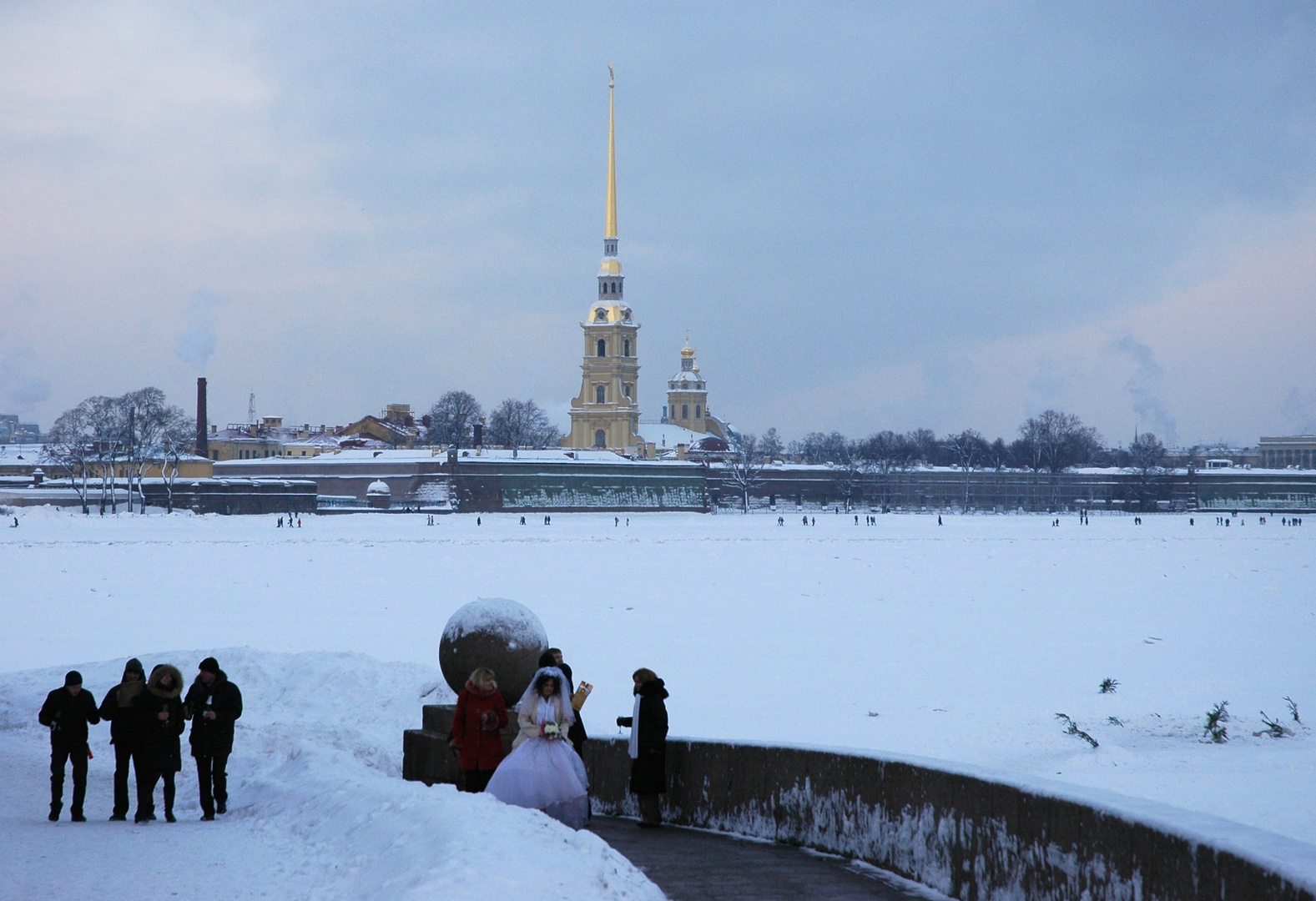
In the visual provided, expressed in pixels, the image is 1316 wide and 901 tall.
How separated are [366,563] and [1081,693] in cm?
2271

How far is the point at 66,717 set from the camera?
8469mm

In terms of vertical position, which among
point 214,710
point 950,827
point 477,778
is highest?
point 214,710

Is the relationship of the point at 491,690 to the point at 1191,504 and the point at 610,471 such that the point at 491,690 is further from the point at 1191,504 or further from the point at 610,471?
the point at 1191,504

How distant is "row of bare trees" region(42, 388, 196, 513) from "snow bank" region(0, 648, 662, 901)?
239 ft

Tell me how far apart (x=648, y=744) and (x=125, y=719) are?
3123mm

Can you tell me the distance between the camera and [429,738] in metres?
9.12

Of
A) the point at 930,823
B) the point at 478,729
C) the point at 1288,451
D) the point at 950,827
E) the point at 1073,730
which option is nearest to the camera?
the point at 950,827

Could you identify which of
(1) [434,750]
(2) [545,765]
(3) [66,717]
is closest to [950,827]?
(2) [545,765]

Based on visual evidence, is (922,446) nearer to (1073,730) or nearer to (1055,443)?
(1055,443)

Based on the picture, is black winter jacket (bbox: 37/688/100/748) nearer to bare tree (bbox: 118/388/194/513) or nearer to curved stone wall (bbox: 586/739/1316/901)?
curved stone wall (bbox: 586/739/1316/901)

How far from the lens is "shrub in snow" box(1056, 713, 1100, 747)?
11.2 meters

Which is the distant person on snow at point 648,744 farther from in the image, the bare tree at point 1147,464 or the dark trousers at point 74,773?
the bare tree at point 1147,464

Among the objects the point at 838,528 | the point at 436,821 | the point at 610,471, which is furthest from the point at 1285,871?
the point at 610,471

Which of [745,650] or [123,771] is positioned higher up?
[123,771]
